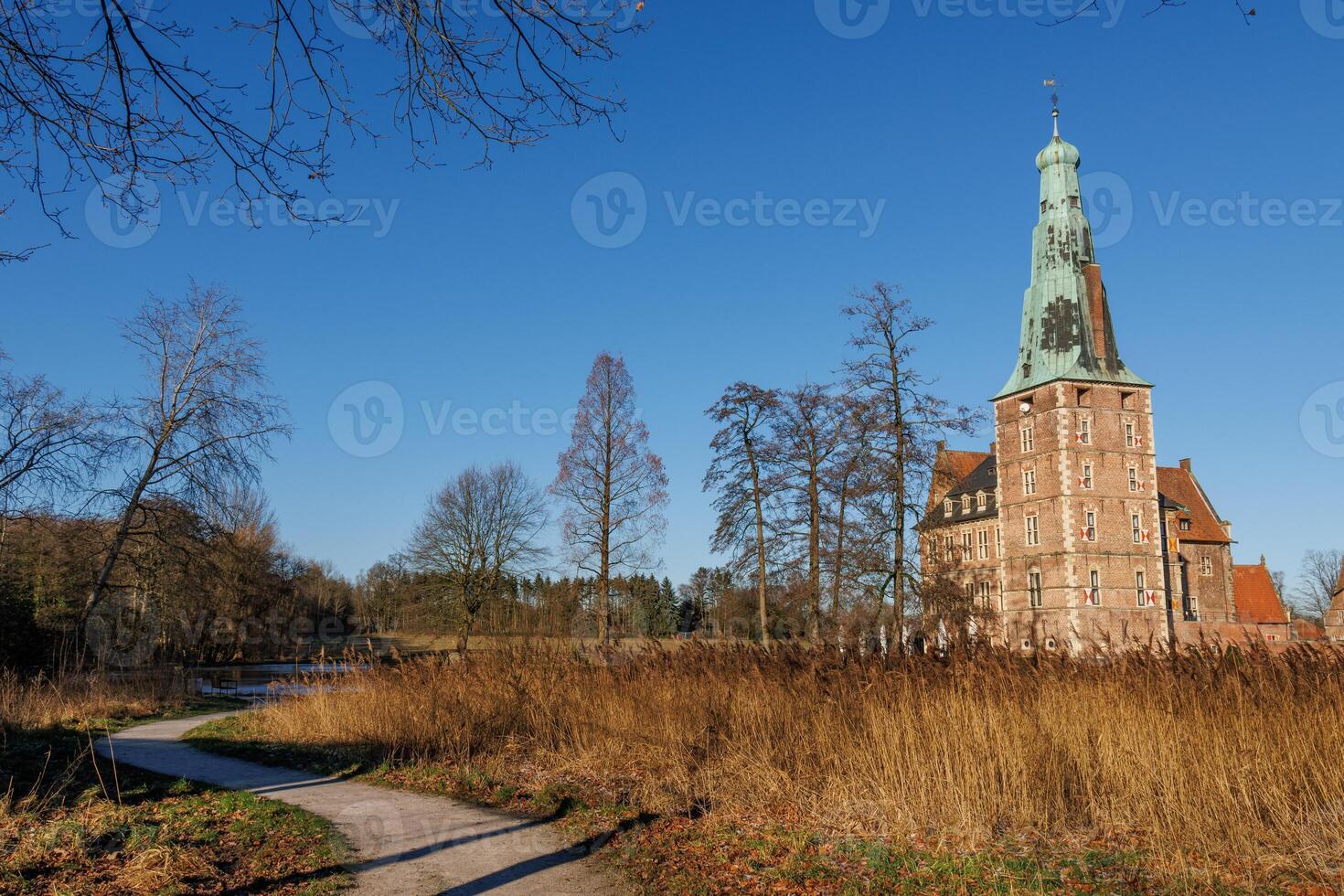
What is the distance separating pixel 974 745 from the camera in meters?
7.16

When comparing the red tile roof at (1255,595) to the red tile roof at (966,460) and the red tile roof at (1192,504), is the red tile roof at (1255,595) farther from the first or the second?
the red tile roof at (966,460)

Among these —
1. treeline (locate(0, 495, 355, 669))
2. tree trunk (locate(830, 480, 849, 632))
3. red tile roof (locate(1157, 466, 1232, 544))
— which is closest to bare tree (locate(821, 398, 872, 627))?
tree trunk (locate(830, 480, 849, 632))

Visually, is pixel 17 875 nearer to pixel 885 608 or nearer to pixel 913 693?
pixel 913 693

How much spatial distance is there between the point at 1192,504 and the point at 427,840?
7039 centimetres

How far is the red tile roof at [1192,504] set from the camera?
62.6 meters

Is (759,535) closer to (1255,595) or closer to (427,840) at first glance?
(427,840)

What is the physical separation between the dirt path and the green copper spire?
167ft

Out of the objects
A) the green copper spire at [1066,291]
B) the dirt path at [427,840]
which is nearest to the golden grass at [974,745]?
the dirt path at [427,840]

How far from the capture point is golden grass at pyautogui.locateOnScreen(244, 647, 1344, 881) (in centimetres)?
634

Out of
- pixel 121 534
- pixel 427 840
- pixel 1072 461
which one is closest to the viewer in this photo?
pixel 427 840

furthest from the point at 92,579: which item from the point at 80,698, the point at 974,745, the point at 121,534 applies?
the point at 974,745

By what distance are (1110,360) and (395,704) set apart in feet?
171

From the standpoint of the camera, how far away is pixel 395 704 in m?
11.4

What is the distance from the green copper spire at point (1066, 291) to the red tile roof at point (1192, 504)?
15910 millimetres
